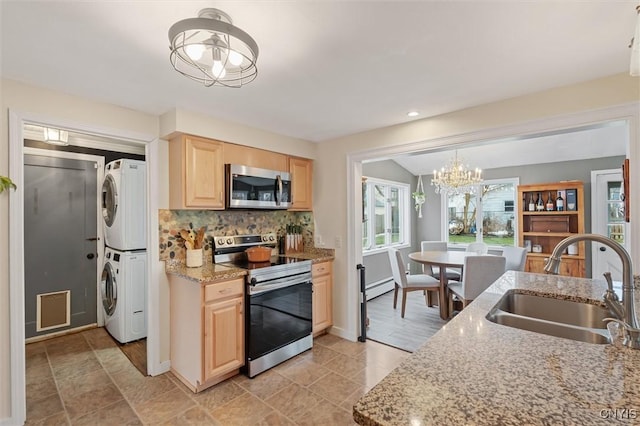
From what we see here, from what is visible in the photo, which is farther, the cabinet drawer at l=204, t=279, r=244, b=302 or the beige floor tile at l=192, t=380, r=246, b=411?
the cabinet drawer at l=204, t=279, r=244, b=302

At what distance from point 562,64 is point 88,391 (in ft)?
13.5

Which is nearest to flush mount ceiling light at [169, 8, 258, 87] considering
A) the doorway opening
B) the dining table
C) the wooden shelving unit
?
the doorway opening

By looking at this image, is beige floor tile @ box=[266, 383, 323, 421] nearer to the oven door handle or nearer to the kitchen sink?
the oven door handle

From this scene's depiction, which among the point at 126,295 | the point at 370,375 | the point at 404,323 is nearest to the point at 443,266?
the point at 404,323

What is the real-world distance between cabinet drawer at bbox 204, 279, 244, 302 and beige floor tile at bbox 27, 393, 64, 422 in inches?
49.4

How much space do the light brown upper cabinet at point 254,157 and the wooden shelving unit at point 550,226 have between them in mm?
4308

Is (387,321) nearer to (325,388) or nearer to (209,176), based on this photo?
(325,388)

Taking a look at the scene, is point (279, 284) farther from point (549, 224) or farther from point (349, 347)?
point (549, 224)

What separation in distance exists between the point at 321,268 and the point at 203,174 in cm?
161

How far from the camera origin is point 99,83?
2.02 meters

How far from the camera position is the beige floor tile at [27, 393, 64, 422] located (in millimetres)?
2076

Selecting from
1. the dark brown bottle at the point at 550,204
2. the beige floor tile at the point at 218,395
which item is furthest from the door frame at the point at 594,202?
the beige floor tile at the point at 218,395

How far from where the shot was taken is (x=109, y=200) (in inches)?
135

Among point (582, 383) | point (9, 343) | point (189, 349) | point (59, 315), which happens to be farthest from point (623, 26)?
point (59, 315)
